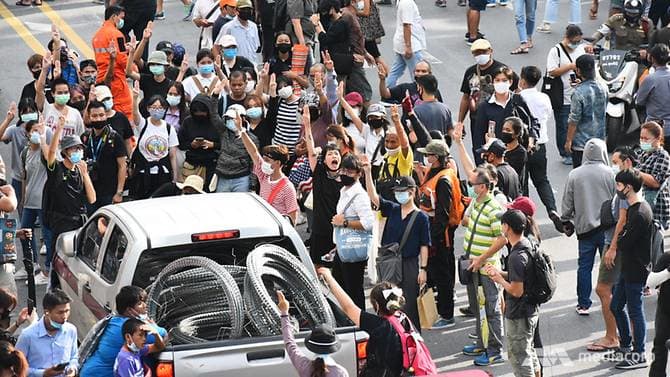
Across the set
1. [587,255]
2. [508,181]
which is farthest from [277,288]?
[587,255]

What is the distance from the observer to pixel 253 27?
20.6 metres

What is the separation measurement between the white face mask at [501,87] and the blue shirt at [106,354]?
6766 millimetres

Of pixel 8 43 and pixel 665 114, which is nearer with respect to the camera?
pixel 665 114

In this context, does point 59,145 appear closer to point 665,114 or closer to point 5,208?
point 5,208

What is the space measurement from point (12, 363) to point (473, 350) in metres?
5.19

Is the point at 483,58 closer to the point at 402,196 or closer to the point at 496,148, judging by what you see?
the point at 496,148

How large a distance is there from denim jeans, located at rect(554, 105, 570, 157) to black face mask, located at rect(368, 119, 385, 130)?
3.92 meters

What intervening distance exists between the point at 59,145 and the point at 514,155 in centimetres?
491

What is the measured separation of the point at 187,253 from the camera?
12.1 metres

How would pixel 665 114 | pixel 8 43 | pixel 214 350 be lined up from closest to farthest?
1. pixel 214 350
2. pixel 665 114
3. pixel 8 43

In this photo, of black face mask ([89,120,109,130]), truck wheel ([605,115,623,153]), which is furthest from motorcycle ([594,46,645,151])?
black face mask ([89,120,109,130])

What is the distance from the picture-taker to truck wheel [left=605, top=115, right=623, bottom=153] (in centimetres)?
1836

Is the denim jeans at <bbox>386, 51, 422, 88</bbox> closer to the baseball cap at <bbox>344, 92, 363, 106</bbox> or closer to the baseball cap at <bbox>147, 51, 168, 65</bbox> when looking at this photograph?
the baseball cap at <bbox>344, 92, 363, 106</bbox>

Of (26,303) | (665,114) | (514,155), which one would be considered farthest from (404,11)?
(26,303)
